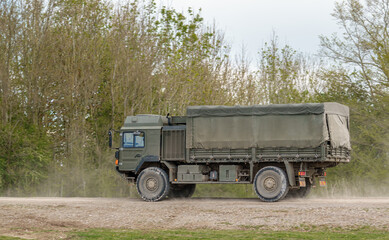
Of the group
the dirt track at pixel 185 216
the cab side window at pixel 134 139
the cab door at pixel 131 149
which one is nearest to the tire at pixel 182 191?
the cab door at pixel 131 149

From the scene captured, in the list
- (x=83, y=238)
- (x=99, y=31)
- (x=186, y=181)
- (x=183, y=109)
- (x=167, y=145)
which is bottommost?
(x=83, y=238)

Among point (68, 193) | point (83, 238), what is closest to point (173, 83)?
point (68, 193)

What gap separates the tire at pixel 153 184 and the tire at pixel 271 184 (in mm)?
3589

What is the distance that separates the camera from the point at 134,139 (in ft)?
75.0

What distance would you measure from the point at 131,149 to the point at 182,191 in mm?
3250

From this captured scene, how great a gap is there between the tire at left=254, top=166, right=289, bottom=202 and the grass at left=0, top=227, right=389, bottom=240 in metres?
5.00

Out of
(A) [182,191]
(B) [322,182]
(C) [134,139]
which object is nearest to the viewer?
(B) [322,182]

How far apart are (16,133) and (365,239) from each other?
20194mm

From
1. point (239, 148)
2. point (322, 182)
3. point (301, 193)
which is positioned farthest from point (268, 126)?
point (301, 193)

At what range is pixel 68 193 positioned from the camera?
28.7 m

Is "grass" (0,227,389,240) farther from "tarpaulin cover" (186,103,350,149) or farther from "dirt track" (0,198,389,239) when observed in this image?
"tarpaulin cover" (186,103,350,149)

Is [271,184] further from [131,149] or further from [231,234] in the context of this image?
[231,234]

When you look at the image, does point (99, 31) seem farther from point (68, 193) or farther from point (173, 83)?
point (68, 193)

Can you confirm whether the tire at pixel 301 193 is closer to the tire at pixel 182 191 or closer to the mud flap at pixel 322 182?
the mud flap at pixel 322 182
